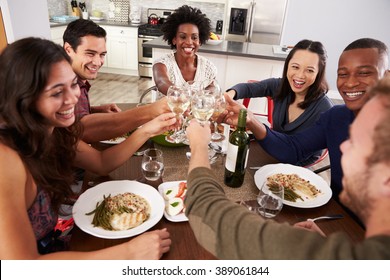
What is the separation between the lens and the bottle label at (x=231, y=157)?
1.14 meters

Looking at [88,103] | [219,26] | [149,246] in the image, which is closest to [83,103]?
[88,103]

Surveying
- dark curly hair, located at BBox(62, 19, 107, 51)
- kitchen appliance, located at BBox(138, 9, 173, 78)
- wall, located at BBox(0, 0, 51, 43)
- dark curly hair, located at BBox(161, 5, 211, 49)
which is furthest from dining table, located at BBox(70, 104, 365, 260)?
kitchen appliance, located at BBox(138, 9, 173, 78)

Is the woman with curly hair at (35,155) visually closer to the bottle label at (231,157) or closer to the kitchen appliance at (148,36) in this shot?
the bottle label at (231,157)

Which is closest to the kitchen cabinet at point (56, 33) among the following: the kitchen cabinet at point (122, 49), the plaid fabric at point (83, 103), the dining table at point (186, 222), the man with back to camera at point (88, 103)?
the kitchen cabinet at point (122, 49)

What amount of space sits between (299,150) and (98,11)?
580 centimetres

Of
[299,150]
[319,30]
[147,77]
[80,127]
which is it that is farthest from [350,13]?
[80,127]

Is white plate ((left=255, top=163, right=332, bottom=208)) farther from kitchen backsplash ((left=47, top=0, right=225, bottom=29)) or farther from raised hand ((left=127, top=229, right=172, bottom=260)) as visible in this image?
kitchen backsplash ((left=47, top=0, right=225, bottom=29))

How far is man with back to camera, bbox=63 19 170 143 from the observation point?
1.50 m

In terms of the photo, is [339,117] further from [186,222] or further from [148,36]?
[148,36]

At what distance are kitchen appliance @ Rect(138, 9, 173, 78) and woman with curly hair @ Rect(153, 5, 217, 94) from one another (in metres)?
2.96

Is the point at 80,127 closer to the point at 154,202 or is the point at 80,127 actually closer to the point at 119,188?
the point at 119,188

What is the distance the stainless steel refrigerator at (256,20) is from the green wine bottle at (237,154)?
465 cm

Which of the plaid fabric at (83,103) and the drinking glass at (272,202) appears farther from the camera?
the plaid fabric at (83,103)

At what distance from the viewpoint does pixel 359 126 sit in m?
0.64
